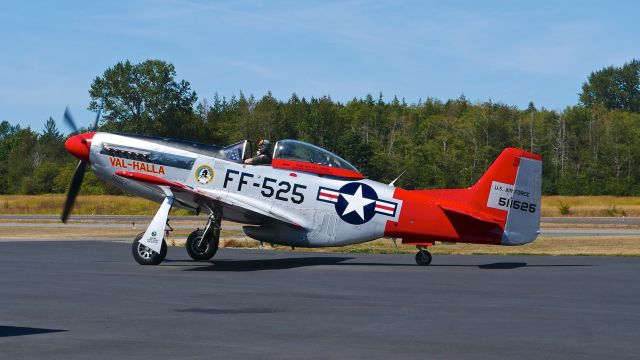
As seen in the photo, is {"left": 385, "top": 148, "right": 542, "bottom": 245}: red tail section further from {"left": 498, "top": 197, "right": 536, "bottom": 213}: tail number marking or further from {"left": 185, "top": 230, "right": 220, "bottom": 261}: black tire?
{"left": 185, "top": 230, "right": 220, "bottom": 261}: black tire

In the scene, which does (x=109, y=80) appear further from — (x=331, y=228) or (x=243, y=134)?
(x=331, y=228)

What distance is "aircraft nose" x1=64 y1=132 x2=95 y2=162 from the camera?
21.7 meters

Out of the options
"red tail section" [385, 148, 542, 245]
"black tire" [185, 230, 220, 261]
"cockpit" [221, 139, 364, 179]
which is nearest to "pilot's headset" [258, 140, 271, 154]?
"cockpit" [221, 139, 364, 179]

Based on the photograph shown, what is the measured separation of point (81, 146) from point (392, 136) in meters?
92.4

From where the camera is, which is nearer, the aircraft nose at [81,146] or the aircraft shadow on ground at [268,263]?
the aircraft shadow on ground at [268,263]

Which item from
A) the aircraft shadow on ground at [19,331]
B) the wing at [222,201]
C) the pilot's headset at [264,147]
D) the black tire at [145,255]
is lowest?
the aircraft shadow on ground at [19,331]

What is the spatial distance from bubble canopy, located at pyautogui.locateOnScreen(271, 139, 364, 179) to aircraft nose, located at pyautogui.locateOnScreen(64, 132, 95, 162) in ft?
14.2

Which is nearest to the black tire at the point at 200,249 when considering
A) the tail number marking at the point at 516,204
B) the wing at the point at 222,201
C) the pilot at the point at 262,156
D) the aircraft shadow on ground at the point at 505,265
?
the wing at the point at 222,201

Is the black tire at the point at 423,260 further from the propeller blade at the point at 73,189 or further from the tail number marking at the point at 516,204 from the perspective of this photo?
A: the propeller blade at the point at 73,189

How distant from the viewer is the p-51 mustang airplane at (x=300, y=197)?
20469 millimetres

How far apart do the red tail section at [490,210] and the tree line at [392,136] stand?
59803mm

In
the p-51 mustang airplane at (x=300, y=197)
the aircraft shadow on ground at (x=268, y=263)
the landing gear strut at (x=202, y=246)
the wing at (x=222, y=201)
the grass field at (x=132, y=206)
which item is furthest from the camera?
the grass field at (x=132, y=206)

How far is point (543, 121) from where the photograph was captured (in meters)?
113

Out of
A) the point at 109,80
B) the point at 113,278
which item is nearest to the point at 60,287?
the point at 113,278
